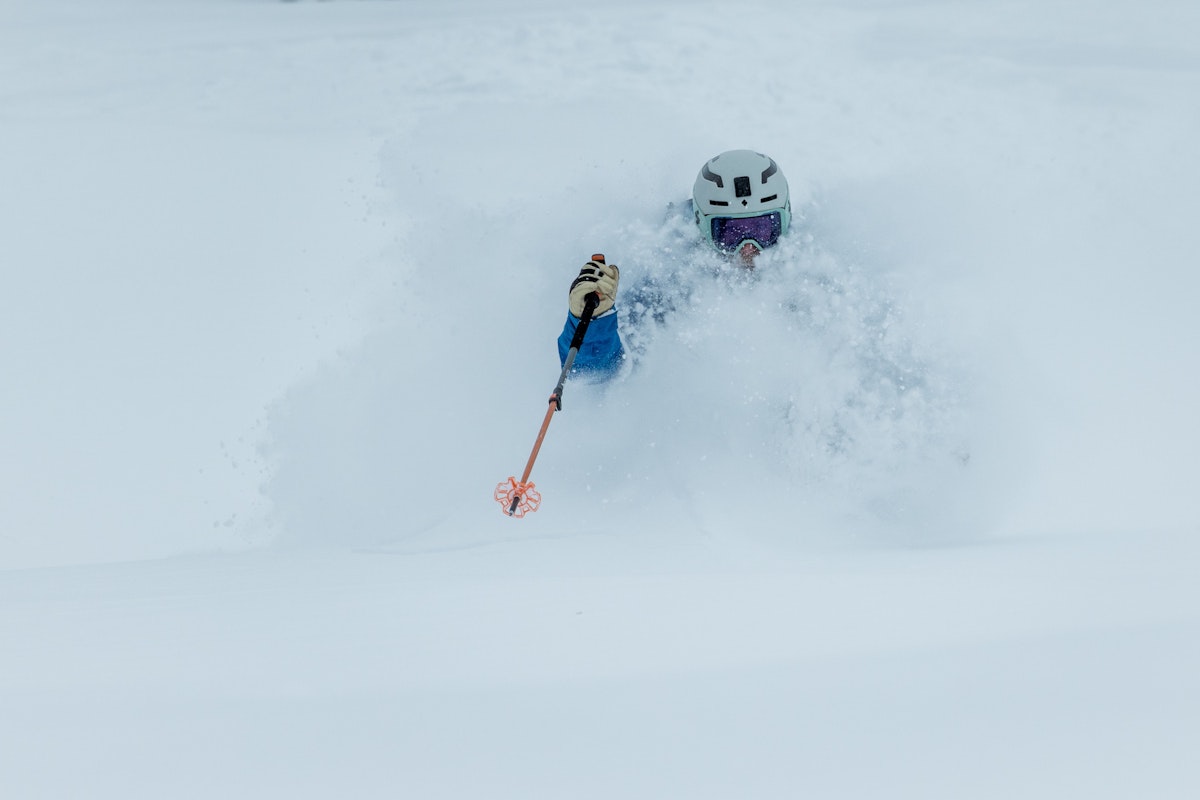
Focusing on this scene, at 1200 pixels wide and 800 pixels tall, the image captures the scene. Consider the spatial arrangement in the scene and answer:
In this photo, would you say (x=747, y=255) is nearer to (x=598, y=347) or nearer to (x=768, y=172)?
(x=768, y=172)

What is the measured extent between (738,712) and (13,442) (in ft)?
16.6

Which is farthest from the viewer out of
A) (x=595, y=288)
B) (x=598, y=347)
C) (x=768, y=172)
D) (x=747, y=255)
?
(x=747, y=255)

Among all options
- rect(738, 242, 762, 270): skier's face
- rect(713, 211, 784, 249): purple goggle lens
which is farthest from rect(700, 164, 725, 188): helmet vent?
rect(738, 242, 762, 270): skier's face

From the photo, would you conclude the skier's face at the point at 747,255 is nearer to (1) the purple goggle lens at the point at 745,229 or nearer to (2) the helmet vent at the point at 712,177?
(1) the purple goggle lens at the point at 745,229

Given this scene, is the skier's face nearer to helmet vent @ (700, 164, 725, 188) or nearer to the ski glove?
helmet vent @ (700, 164, 725, 188)

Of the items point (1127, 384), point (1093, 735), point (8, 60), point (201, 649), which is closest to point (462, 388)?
point (201, 649)

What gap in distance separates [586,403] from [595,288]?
33.8 inches

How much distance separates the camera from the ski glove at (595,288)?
366 centimetres

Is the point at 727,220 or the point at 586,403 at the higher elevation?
the point at 727,220

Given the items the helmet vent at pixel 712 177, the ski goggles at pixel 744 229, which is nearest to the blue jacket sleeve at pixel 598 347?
the ski goggles at pixel 744 229

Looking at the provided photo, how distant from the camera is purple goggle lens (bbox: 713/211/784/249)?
13.5 ft

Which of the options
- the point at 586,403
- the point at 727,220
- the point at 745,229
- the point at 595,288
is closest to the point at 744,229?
the point at 745,229

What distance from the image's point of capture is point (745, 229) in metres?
4.14

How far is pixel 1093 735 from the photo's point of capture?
83.5 inches
